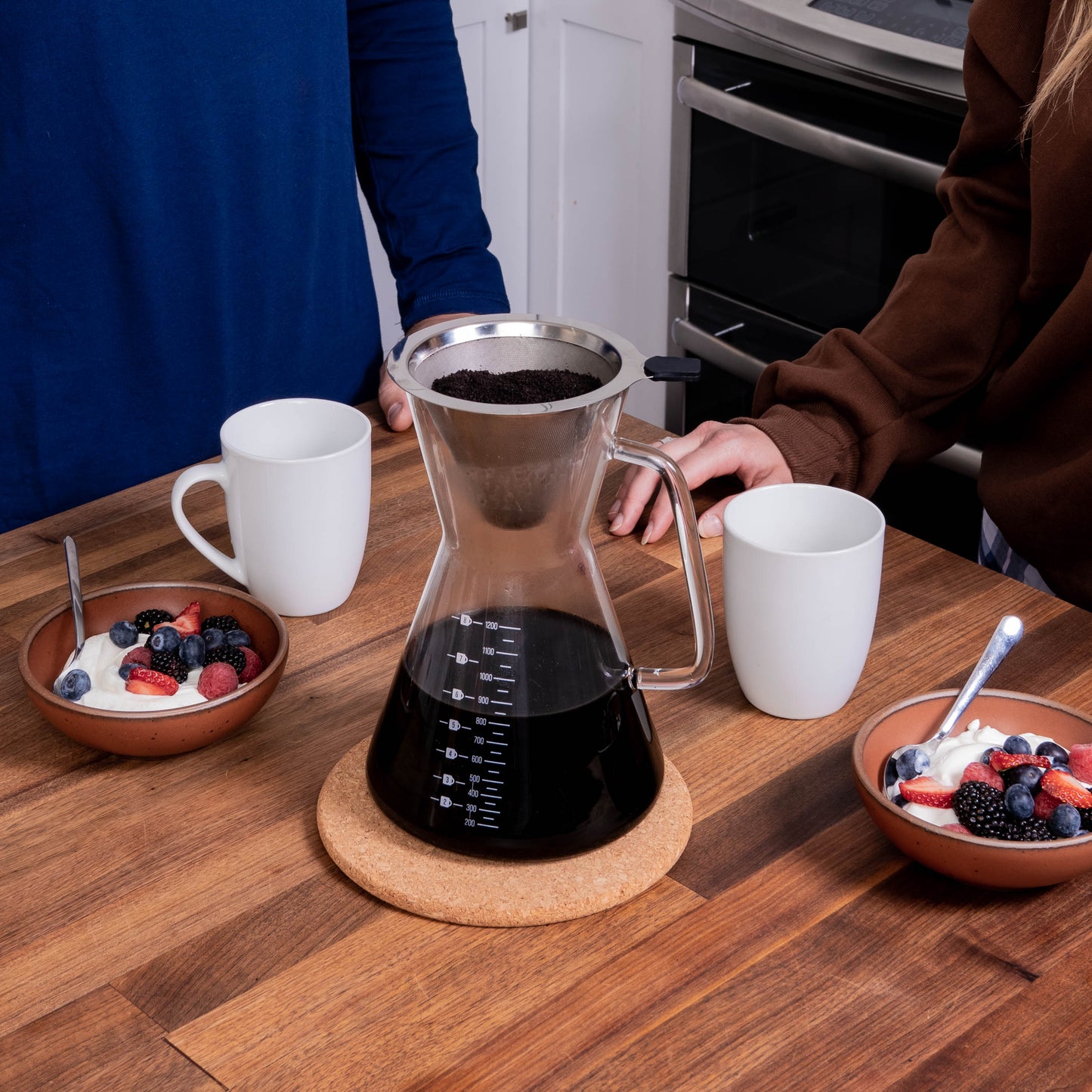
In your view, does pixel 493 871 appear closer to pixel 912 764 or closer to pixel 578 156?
pixel 912 764

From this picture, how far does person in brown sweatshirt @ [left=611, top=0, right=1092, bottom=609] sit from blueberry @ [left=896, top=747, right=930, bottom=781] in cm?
35

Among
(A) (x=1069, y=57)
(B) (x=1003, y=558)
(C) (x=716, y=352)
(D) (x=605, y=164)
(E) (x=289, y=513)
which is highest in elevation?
(A) (x=1069, y=57)

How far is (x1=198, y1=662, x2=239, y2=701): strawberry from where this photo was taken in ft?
2.46

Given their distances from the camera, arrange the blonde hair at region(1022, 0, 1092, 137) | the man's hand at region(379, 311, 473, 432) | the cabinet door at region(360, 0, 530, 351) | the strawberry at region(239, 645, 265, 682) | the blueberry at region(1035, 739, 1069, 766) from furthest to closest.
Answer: the cabinet door at region(360, 0, 530, 351)
the man's hand at region(379, 311, 473, 432)
the blonde hair at region(1022, 0, 1092, 137)
the strawberry at region(239, 645, 265, 682)
the blueberry at region(1035, 739, 1069, 766)

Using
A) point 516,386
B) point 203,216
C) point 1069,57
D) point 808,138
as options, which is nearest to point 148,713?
point 516,386

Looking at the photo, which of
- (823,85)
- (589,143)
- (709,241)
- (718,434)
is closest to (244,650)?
(718,434)

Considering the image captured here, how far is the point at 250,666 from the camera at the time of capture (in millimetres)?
784

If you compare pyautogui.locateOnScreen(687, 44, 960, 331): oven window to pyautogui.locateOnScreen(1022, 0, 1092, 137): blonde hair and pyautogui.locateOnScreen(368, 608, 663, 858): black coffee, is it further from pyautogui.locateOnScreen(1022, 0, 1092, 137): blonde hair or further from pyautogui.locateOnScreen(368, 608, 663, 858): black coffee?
pyautogui.locateOnScreen(368, 608, 663, 858): black coffee

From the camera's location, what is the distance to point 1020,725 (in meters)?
0.72

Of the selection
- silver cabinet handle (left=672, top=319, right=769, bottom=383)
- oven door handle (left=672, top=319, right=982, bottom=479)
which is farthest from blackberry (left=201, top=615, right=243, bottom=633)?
silver cabinet handle (left=672, top=319, right=769, bottom=383)

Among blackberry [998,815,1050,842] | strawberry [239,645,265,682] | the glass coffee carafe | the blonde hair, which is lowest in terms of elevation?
strawberry [239,645,265,682]

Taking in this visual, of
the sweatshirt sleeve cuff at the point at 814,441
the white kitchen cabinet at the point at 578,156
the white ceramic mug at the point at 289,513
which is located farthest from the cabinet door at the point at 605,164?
the white ceramic mug at the point at 289,513

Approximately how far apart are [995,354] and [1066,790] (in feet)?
2.10

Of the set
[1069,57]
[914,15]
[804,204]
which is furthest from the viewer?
[804,204]
